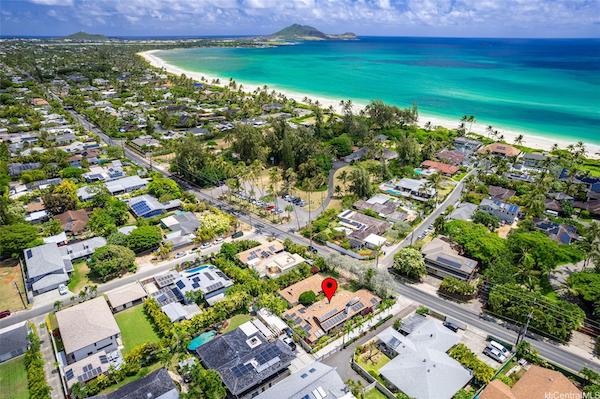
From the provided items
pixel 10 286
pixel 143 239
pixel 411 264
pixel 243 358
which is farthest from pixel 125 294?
pixel 411 264

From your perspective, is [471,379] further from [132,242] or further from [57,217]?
[57,217]

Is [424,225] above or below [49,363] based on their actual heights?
above

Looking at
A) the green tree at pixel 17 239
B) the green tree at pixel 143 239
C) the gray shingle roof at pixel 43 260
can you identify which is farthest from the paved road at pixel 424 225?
the green tree at pixel 17 239

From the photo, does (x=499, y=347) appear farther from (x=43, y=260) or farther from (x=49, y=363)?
(x=43, y=260)

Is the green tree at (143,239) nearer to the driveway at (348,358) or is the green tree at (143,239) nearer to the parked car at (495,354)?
the driveway at (348,358)

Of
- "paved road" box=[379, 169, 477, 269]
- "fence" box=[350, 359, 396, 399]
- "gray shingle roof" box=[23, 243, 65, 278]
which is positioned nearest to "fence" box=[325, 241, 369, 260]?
"paved road" box=[379, 169, 477, 269]

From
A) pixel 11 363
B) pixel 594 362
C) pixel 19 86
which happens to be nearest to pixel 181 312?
pixel 11 363
